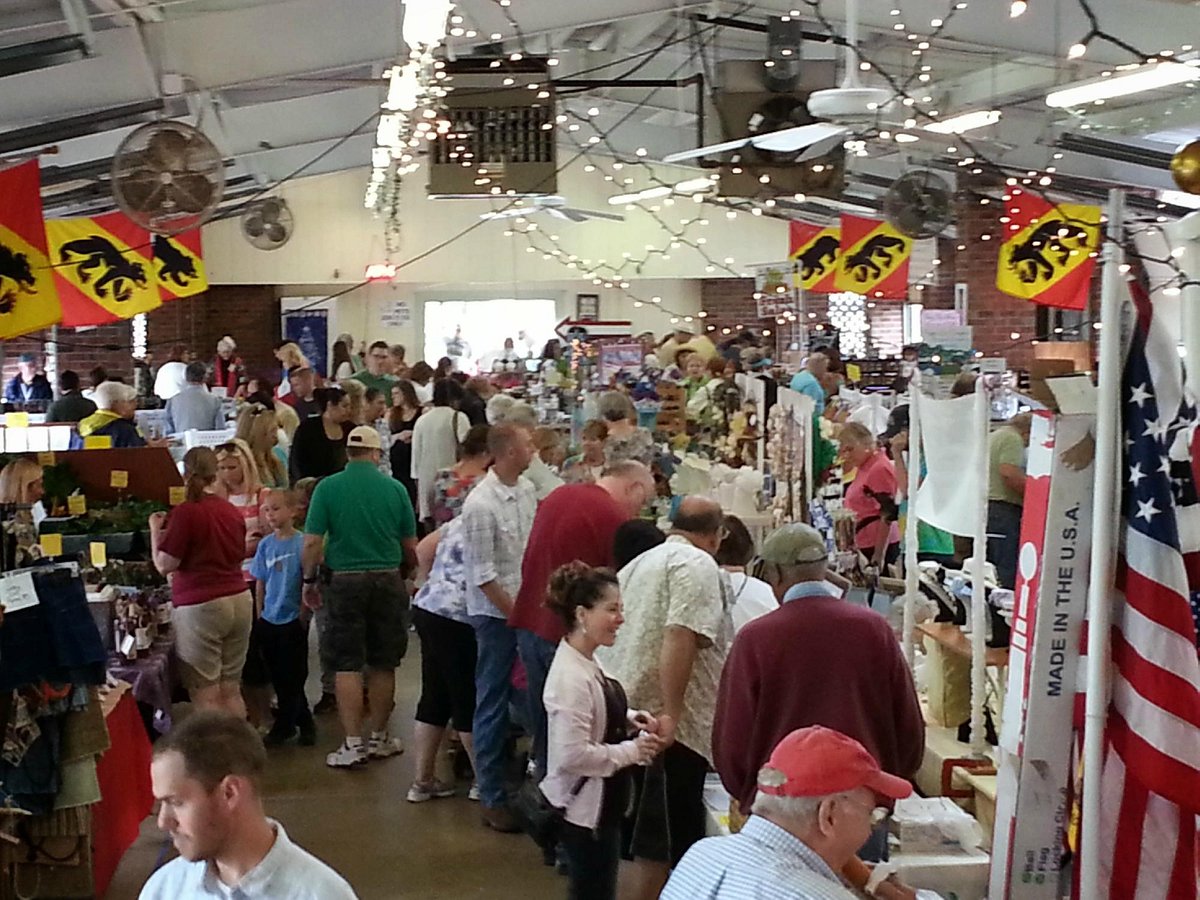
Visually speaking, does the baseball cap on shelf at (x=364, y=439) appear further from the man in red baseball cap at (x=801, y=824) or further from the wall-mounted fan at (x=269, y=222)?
the wall-mounted fan at (x=269, y=222)

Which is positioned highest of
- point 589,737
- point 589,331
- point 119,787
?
point 589,331

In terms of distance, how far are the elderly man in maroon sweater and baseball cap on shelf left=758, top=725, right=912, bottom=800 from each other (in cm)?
106

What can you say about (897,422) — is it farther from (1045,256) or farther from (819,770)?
(819,770)

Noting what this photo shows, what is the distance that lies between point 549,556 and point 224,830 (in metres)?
3.02

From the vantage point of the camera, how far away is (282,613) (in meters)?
6.99

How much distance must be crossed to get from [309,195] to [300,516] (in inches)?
550

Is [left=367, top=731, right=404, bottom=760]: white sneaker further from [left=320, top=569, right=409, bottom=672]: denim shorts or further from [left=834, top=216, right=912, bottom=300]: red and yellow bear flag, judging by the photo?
[left=834, top=216, right=912, bottom=300]: red and yellow bear flag

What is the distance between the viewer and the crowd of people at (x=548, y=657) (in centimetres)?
252

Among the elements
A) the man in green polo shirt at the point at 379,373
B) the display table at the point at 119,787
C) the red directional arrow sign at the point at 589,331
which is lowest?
the display table at the point at 119,787

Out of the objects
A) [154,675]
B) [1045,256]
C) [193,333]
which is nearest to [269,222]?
[193,333]

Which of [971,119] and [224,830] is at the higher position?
[971,119]

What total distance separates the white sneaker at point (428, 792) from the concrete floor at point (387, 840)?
30 millimetres

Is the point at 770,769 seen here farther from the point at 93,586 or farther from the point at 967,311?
the point at 967,311

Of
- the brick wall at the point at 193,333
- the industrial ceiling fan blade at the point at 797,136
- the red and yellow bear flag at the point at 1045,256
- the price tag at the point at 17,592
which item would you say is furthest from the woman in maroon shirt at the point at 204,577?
the brick wall at the point at 193,333
